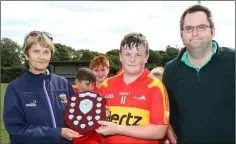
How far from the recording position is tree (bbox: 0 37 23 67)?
70.6 meters

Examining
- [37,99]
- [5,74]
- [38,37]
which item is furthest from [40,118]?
[5,74]

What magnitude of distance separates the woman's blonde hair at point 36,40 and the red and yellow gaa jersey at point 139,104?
2.44ft

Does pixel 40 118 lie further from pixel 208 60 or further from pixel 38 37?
pixel 208 60

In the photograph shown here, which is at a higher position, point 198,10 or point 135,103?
point 198,10

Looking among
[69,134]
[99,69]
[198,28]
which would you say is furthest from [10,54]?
[198,28]

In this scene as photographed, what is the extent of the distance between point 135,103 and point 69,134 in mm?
627

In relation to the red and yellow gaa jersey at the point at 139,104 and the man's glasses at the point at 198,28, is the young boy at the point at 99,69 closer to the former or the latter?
the red and yellow gaa jersey at the point at 139,104

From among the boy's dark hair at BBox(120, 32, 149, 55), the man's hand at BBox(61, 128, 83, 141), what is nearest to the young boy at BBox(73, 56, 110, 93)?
the man's hand at BBox(61, 128, 83, 141)

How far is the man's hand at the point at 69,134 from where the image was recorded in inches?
125

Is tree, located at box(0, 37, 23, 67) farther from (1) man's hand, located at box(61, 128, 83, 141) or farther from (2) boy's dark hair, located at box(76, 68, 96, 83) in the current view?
(1) man's hand, located at box(61, 128, 83, 141)

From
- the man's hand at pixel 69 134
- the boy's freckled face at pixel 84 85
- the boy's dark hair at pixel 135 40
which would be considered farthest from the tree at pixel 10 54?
the boy's dark hair at pixel 135 40

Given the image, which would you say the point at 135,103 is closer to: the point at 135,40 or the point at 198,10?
the point at 135,40

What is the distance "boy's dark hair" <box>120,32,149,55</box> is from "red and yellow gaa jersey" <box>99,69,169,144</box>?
25cm

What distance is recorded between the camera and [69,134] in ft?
10.5
